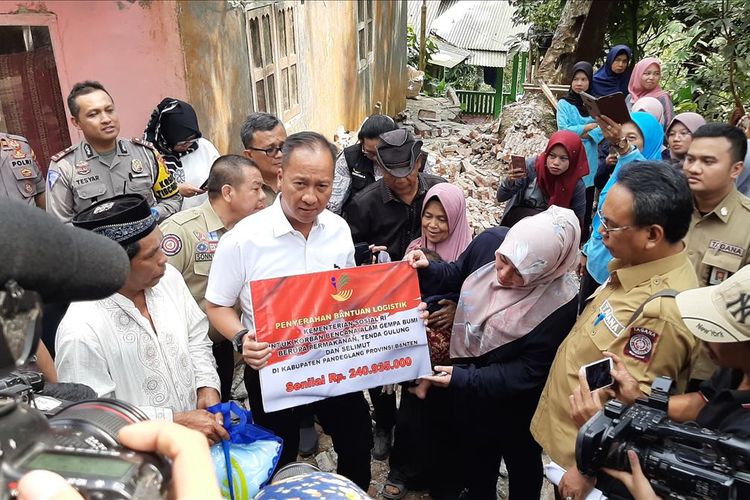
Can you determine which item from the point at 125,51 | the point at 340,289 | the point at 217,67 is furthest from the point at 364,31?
the point at 340,289

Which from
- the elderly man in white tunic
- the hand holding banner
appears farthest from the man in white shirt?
the elderly man in white tunic

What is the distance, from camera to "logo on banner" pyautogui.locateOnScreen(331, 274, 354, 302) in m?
2.51

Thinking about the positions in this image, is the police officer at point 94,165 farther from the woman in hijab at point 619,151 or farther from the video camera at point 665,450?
the woman in hijab at point 619,151

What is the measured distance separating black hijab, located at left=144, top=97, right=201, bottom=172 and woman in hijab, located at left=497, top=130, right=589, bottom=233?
2.85m

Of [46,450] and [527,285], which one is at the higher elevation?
[46,450]

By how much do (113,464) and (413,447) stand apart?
2682 mm

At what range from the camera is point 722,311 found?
1.75m

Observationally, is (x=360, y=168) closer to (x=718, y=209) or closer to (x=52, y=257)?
(x=718, y=209)

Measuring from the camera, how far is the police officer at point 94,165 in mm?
3592

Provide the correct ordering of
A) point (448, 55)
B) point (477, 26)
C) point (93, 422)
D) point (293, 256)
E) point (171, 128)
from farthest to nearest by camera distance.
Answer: point (477, 26) → point (448, 55) → point (171, 128) → point (293, 256) → point (93, 422)

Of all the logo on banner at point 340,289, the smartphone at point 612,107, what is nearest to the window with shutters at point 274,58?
the smartphone at point 612,107

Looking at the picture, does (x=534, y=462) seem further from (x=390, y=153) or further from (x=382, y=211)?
(x=390, y=153)

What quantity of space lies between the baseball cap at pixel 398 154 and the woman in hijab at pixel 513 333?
104 centimetres

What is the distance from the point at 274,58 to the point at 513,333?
18.7 ft
